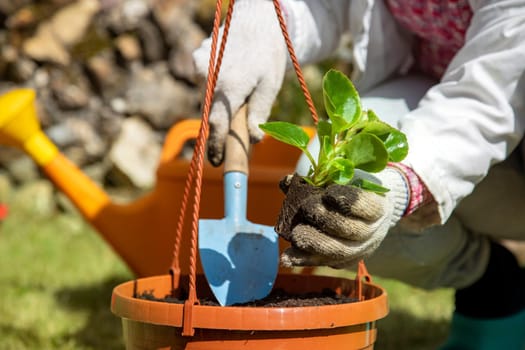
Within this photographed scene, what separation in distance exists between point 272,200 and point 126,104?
1778 millimetres

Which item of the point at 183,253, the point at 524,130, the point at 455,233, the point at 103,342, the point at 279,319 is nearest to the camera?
the point at 279,319

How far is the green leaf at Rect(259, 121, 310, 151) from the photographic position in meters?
0.92

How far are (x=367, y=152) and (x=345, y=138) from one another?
0.19ft

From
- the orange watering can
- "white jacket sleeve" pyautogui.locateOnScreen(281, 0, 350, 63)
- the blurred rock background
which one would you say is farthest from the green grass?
"white jacket sleeve" pyautogui.locateOnScreen(281, 0, 350, 63)

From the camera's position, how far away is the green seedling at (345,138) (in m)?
0.91

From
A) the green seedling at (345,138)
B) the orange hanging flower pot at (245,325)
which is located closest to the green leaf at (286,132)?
the green seedling at (345,138)

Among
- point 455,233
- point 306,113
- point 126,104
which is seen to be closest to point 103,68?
point 126,104

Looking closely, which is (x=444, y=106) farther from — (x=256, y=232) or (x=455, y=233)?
(x=455, y=233)

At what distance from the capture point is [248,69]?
3.74 ft

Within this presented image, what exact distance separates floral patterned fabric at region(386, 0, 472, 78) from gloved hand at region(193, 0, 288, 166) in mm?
290

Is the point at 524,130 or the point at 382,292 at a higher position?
the point at 524,130

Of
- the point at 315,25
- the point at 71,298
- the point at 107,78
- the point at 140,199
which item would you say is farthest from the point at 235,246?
the point at 107,78

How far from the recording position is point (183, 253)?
1.57 meters

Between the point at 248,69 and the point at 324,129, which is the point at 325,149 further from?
the point at 248,69
